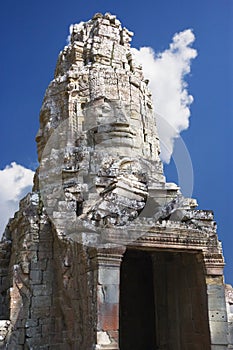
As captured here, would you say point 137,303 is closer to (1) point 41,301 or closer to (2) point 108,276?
(1) point 41,301

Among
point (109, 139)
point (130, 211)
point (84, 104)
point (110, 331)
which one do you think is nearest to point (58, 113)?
point (84, 104)

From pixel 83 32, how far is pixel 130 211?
9.95 meters

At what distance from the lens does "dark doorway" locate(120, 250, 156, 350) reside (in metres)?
15.0

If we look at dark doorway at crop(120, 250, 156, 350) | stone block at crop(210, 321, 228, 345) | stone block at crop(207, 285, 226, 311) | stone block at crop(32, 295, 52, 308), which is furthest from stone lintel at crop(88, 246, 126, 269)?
dark doorway at crop(120, 250, 156, 350)

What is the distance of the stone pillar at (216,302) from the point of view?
11.0m

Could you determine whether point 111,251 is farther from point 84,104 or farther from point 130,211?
point 84,104

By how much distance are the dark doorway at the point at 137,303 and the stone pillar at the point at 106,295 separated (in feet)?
14.5

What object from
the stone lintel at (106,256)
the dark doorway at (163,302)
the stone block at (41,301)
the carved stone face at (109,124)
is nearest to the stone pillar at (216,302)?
the dark doorway at (163,302)

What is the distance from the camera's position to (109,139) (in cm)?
1545

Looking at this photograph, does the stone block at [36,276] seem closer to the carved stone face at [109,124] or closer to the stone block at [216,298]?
the carved stone face at [109,124]

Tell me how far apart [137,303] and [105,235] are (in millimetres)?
5647

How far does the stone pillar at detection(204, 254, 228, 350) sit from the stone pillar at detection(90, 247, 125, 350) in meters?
2.52

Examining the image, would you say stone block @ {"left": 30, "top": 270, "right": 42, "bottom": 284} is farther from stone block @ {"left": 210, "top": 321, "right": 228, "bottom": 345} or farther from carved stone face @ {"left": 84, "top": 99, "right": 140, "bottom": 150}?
stone block @ {"left": 210, "top": 321, "right": 228, "bottom": 345}

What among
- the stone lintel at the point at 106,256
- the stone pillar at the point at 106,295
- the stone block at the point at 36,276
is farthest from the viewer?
the stone block at the point at 36,276
